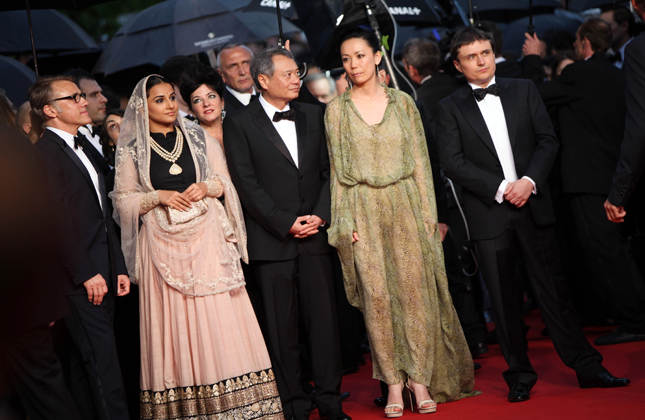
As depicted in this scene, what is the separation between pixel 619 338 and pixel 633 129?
2.09m

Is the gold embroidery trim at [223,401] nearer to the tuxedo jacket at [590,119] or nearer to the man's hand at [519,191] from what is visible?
the man's hand at [519,191]

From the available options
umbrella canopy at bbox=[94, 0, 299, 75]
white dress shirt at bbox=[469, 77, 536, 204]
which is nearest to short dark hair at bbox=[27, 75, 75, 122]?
white dress shirt at bbox=[469, 77, 536, 204]

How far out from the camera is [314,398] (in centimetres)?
447

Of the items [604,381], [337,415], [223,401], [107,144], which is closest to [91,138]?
[107,144]

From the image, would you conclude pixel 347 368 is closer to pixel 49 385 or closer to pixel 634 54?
pixel 49 385

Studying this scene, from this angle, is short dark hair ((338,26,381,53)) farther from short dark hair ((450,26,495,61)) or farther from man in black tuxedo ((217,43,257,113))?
man in black tuxedo ((217,43,257,113))

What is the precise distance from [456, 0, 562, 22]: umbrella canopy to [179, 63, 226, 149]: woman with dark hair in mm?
3010

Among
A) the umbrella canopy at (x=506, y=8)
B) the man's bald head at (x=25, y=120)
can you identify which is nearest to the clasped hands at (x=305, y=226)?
the man's bald head at (x=25, y=120)

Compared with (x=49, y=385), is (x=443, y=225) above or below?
above

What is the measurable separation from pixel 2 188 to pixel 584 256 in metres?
5.17

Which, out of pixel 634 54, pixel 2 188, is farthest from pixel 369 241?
pixel 2 188

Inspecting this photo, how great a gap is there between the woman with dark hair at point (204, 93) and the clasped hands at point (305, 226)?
91cm

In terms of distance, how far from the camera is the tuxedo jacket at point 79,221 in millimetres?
4051

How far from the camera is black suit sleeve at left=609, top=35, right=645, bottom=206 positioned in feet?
12.8
